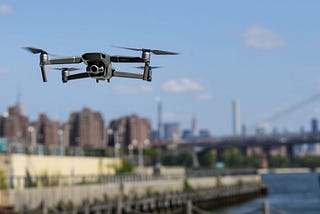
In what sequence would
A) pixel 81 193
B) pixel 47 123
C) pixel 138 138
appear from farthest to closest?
pixel 138 138
pixel 47 123
pixel 81 193

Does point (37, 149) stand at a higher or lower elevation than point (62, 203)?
higher

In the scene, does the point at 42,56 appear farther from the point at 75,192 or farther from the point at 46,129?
the point at 46,129

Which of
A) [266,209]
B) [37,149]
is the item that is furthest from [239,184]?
[266,209]

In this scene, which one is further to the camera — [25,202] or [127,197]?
[127,197]

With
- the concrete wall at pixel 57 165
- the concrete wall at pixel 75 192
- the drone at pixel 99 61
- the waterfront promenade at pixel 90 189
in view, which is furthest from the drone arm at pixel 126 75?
the concrete wall at pixel 57 165

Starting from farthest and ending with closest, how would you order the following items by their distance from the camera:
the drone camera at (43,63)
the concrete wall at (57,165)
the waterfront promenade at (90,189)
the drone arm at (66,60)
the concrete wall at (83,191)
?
the concrete wall at (57,165), the waterfront promenade at (90,189), the concrete wall at (83,191), the drone arm at (66,60), the drone camera at (43,63)

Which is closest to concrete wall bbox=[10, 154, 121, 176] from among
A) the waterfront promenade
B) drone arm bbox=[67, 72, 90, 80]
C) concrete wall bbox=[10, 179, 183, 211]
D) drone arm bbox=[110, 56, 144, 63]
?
the waterfront promenade

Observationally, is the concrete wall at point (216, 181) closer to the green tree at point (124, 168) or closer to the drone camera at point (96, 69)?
the green tree at point (124, 168)

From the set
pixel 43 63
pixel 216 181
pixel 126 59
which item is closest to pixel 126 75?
pixel 126 59

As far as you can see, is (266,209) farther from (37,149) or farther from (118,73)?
(37,149)

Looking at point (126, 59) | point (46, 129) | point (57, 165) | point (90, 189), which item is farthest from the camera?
point (46, 129)

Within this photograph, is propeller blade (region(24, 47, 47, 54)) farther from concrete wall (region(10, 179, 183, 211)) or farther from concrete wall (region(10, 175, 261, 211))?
concrete wall (region(10, 175, 261, 211))
